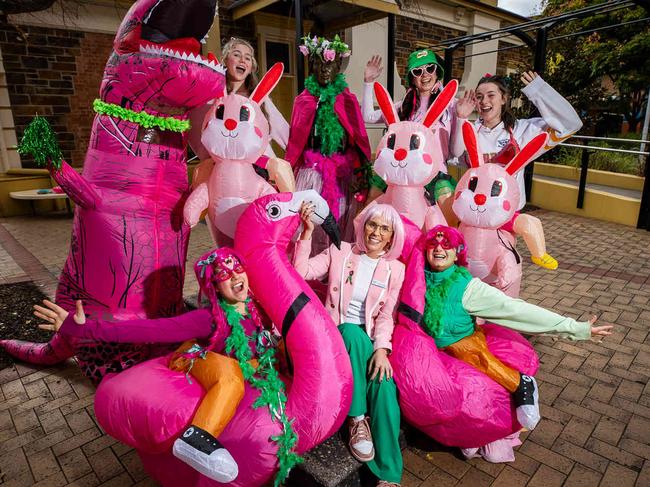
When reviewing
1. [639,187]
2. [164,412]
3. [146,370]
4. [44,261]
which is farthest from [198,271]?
[639,187]

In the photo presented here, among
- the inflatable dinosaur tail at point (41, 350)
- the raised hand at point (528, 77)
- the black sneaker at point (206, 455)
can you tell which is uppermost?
the raised hand at point (528, 77)

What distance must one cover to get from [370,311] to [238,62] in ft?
6.40

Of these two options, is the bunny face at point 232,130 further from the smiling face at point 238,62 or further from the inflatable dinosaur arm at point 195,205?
the smiling face at point 238,62

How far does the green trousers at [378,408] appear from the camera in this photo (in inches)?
83.3

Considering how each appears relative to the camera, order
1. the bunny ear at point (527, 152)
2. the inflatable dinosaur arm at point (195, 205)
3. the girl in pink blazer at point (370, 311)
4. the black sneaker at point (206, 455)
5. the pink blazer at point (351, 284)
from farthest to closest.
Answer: the bunny ear at point (527, 152), the inflatable dinosaur arm at point (195, 205), the pink blazer at point (351, 284), the girl in pink blazer at point (370, 311), the black sneaker at point (206, 455)

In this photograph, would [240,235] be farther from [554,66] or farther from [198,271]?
[554,66]

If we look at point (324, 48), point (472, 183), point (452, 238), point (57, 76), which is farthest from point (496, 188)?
point (57, 76)

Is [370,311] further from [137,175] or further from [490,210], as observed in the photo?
[137,175]

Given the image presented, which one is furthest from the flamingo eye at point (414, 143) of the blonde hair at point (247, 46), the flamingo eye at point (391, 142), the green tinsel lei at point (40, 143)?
the green tinsel lei at point (40, 143)

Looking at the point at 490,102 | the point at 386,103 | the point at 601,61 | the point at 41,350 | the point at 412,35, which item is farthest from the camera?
the point at 601,61

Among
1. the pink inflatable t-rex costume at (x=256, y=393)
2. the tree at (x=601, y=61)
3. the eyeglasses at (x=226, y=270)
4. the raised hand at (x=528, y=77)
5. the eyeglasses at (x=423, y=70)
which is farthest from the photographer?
the tree at (x=601, y=61)

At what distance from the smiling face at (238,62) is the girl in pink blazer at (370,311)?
4.54 ft

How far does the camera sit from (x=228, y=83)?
10.5 ft

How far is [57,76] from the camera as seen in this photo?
303 inches
